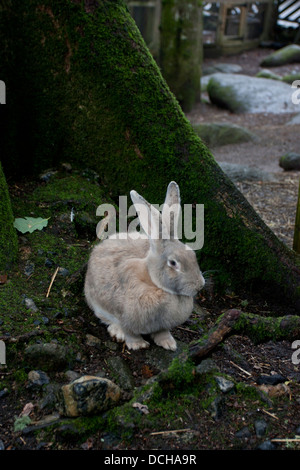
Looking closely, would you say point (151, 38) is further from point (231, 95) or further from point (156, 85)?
point (156, 85)

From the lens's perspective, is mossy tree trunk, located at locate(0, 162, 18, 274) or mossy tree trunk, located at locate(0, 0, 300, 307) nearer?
mossy tree trunk, located at locate(0, 162, 18, 274)

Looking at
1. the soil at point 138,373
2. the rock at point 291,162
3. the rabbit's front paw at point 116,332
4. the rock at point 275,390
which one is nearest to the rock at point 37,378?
the soil at point 138,373

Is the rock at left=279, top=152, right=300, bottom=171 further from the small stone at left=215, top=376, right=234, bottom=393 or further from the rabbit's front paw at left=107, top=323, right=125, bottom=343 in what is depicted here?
the small stone at left=215, top=376, right=234, bottom=393

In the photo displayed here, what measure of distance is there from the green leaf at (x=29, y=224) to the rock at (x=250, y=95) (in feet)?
36.1

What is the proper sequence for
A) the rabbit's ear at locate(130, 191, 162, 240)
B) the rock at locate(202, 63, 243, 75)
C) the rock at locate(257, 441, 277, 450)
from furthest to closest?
the rock at locate(202, 63, 243, 75) < the rabbit's ear at locate(130, 191, 162, 240) < the rock at locate(257, 441, 277, 450)

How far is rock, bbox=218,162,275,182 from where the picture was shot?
348 inches

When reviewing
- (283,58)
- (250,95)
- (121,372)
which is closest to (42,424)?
(121,372)

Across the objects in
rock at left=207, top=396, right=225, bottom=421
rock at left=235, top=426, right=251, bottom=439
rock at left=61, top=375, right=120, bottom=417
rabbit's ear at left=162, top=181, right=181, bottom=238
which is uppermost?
rabbit's ear at left=162, top=181, right=181, bottom=238

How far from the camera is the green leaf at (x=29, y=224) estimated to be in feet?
15.0

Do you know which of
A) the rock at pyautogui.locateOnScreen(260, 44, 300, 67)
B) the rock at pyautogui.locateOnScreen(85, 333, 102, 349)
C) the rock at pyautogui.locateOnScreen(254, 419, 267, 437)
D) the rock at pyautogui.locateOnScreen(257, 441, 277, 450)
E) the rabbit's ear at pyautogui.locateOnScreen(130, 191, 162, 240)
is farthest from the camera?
the rock at pyautogui.locateOnScreen(260, 44, 300, 67)

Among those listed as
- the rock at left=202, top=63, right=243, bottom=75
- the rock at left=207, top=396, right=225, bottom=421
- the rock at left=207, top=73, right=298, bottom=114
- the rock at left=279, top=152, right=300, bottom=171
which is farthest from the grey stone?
the rock at left=207, top=396, right=225, bottom=421

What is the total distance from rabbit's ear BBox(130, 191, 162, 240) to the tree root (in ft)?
2.54

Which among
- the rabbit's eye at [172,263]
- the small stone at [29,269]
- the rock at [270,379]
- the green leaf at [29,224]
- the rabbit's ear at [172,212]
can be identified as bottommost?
the rock at [270,379]

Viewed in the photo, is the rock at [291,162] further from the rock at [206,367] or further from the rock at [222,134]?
the rock at [206,367]
